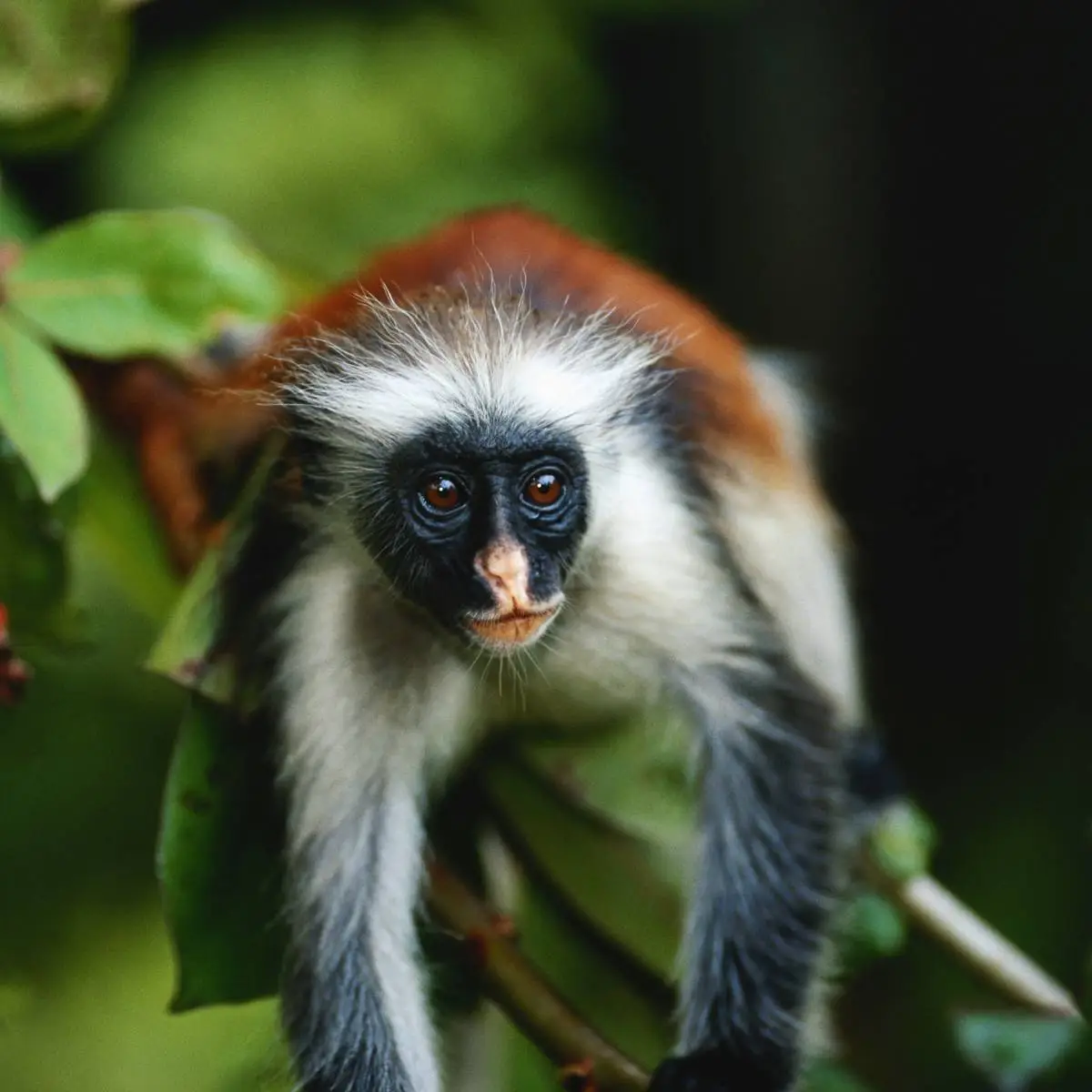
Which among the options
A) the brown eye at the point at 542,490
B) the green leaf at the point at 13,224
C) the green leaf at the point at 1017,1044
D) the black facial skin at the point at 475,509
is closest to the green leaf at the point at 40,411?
the black facial skin at the point at 475,509

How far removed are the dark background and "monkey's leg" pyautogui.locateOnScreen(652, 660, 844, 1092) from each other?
1313 mm

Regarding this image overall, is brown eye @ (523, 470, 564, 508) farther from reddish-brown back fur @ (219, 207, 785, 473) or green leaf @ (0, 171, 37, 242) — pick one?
green leaf @ (0, 171, 37, 242)

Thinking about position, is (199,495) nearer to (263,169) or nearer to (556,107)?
(263,169)

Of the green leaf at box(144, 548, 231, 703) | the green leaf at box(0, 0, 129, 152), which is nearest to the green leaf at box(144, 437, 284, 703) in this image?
the green leaf at box(144, 548, 231, 703)

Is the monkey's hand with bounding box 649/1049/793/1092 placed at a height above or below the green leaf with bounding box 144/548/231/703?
below

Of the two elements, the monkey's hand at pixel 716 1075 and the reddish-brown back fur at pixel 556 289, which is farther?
the reddish-brown back fur at pixel 556 289

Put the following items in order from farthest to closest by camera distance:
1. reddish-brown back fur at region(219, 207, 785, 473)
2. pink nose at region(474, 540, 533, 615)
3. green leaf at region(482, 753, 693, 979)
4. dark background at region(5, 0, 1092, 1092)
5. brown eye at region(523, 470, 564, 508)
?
dark background at region(5, 0, 1092, 1092) → green leaf at region(482, 753, 693, 979) → reddish-brown back fur at region(219, 207, 785, 473) → brown eye at region(523, 470, 564, 508) → pink nose at region(474, 540, 533, 615)

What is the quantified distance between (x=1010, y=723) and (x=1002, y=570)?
0.39 meters

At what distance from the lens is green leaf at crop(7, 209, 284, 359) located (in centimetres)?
180

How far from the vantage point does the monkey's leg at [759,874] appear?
74.8 inches

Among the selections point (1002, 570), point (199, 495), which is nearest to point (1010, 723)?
point (1002, 570)

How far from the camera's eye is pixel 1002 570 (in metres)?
3.94

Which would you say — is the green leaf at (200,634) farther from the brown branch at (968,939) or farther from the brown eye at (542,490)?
the brown branch at (968,939)

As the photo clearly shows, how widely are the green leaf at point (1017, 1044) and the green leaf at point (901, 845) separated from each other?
21 cm
